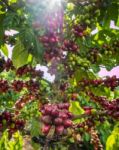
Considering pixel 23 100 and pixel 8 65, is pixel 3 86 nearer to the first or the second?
pixel 8 65

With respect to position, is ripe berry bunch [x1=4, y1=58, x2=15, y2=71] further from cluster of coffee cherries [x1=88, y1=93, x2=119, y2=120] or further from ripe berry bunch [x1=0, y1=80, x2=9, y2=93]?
cluster of coffee cherries [x1=88, y1=93, x2=119, y2=120]

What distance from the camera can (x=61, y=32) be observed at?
3105mm

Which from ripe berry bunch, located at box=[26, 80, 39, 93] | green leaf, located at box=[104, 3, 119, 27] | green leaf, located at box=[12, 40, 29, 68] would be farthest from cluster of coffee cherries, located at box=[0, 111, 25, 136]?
green leaf, located at box=[104, 3, 119, 27]

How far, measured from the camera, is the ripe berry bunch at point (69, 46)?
3193 mm

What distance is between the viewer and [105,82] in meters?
3.50

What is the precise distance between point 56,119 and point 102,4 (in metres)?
1.56

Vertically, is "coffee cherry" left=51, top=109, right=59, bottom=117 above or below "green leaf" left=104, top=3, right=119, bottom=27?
below

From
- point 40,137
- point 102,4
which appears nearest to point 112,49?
point 102,4

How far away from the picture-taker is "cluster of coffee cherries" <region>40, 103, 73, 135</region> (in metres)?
2.20

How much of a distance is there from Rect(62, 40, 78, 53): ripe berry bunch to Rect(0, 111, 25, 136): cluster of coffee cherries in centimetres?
76

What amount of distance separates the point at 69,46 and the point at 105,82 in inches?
22.4

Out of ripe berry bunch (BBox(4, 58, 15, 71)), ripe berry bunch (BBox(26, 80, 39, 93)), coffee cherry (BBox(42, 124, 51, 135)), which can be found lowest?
coffee cherry (BBox(42, 124, 51, 135))

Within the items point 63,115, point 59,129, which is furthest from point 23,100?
point 59,129

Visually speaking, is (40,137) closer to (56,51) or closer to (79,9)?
(56,51)
